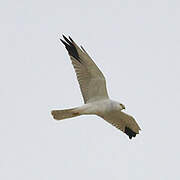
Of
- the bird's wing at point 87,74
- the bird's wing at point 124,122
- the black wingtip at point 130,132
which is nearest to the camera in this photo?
the bird's wing at point 87,74

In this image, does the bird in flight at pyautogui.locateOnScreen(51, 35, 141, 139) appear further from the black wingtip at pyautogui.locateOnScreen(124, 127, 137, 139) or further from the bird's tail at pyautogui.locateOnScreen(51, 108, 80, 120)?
the black wingtip at pyautogui.locateOnScreen(124, 127, 137, 139)

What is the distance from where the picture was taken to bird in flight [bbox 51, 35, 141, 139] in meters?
16.3

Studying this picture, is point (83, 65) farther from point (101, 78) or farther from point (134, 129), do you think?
point (134, 129)

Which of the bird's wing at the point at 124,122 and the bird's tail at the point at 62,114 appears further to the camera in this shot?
the bird's wing at the point at 124,122

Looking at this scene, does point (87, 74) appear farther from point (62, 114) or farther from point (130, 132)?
point (130, 132)

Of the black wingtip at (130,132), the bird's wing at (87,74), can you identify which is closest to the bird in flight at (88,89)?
the bird's wing at (87,74)

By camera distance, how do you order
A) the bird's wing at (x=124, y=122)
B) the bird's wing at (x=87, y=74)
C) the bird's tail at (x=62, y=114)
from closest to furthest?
the bird's wing at (x=87, y=74) → the bird's tail at (x=62, y=114) → the bird's wing at (x=124, y=122)

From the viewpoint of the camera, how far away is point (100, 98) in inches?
663

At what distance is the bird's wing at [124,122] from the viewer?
17484mm

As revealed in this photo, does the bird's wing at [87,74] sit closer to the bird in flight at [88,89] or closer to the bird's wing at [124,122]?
the bird in flight at [88,89]

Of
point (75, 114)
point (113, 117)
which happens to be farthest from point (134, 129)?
point (75, 114)

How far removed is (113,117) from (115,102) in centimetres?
98

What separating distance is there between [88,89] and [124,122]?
1.61 m

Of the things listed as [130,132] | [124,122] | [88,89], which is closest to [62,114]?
[88,89]
